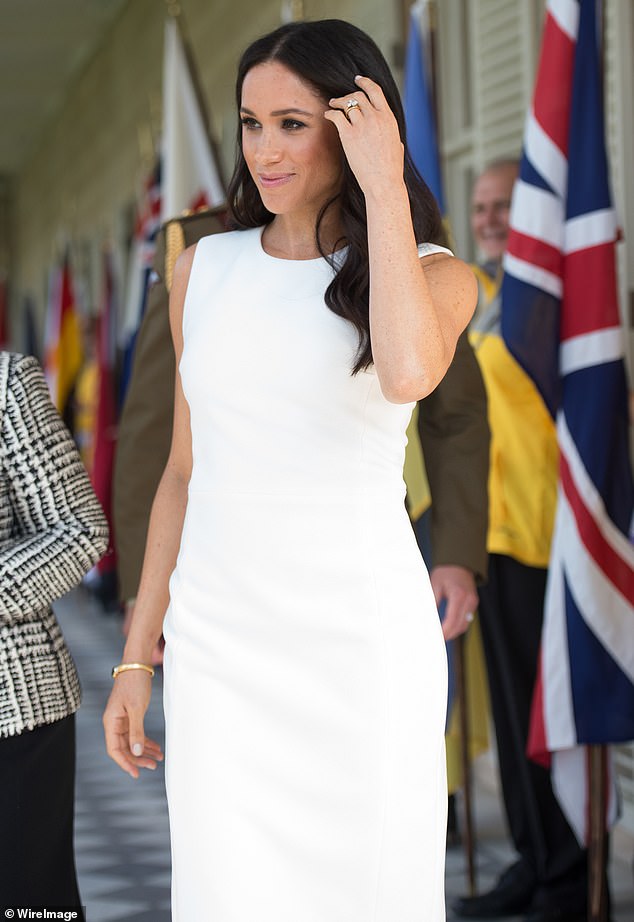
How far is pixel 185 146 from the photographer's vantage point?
5023mm

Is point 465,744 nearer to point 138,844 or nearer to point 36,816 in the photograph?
point 138,844

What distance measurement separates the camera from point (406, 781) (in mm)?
1786

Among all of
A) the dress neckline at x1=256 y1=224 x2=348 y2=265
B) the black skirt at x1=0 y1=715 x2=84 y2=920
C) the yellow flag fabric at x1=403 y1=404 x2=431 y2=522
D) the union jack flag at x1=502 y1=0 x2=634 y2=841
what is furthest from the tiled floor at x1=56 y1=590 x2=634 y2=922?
the dress neckline at x1=256 y1=224 x2=348 y2=265

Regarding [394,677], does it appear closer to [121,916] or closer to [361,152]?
[361,152]

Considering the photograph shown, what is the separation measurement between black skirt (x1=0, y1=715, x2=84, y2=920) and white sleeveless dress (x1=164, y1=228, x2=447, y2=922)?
419mm

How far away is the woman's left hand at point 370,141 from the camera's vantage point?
67.7 inches

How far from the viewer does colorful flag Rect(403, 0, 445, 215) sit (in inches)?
159

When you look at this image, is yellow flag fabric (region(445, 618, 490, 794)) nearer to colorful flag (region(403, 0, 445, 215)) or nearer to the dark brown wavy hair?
colorful flag (region(403, 0, 445, 215))

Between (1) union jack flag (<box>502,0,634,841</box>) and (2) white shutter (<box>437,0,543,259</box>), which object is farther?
(2) white shutter (<box>437,0,543,259</box>)

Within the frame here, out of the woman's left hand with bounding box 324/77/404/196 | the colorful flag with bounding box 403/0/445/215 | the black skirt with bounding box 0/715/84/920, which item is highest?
the colorful flag with bounding box 403/0/445/215

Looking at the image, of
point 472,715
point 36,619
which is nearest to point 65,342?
point 472,715

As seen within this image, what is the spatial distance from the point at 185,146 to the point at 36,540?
10.2 ft

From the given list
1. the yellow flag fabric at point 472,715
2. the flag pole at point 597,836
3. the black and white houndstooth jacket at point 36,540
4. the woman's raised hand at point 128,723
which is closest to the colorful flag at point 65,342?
the yellow flag fabric at point 472,715

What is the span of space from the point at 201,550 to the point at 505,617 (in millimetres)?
2008
